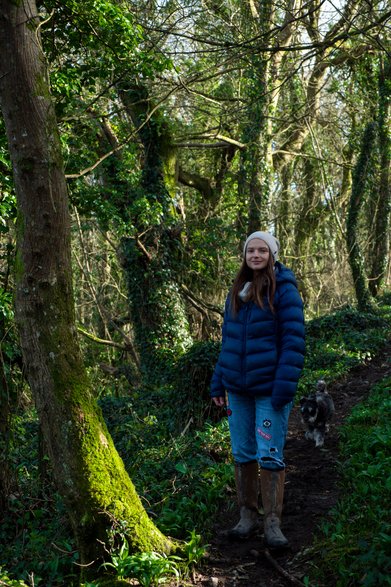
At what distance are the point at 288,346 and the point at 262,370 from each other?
0.27 meters

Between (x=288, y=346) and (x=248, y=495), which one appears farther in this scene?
(x=248, y=495)

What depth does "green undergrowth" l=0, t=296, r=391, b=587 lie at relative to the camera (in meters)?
4.75

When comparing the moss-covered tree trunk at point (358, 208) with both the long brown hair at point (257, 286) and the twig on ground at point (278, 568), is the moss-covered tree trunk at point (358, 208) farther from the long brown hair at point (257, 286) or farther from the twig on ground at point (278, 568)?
the twig on ground at point (278, 568)

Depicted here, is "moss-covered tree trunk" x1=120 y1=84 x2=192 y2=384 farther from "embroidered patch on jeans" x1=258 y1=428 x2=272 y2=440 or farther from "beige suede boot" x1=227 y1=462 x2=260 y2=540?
"embroidered patch on jeans" x1=258 y1=428 x2=272 y2=440

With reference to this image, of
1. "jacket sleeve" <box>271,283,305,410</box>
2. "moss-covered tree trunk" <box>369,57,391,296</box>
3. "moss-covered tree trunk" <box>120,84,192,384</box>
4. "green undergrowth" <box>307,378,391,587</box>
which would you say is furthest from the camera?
"moss-covered tree trunk" <box>369,57,391,296</box>

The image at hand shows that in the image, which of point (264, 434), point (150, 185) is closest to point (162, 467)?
point (264, 434)

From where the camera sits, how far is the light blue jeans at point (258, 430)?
13.7 ft

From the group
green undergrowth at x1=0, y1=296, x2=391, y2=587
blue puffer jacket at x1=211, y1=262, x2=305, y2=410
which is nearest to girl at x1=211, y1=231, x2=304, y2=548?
blue puffer jacket at x1=211, y1=262, x2=305, y2=410

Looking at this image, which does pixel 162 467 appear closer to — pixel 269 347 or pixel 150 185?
pixel 269 347

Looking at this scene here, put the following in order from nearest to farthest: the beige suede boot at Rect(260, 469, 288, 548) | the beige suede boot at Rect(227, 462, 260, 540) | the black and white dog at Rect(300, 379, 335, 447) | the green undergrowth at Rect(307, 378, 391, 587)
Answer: the green undergrowth at Rect(307, 378, 391, 587), the beige suede boot at Rect(260, 469, 288, 548), the beige suede boot at Rect(227, 462, 260, 540), the black and white dog at Rect(300, 379, 335, 447)

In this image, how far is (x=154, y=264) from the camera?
13.7m

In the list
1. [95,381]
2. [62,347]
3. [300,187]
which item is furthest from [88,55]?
[300,187]

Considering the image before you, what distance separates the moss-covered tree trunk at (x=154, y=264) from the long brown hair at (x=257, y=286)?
880 centimetres

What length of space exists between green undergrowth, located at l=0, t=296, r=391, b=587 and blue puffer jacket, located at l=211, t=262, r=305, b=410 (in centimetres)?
124
